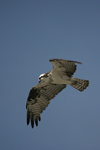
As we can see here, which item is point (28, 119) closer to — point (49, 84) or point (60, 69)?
point (49, 84)

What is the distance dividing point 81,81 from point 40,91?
5.19 ft

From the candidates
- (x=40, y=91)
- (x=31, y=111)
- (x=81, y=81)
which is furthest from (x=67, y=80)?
(x=31, y=111)

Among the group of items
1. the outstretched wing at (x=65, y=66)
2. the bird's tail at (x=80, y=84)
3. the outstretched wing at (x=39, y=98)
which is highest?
the outstretched wing at (x=65, y=66)

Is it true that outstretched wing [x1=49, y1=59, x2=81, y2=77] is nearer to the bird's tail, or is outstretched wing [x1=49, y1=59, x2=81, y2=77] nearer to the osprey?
the osprey

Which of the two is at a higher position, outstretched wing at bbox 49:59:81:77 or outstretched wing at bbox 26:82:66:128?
outstretched wing at bbox 49:59:81:77

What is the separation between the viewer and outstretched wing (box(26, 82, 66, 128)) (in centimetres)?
841

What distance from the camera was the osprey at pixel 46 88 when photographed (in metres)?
7.66

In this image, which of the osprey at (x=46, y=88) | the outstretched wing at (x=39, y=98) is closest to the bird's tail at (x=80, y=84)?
the osprey at (x=46, y=88)

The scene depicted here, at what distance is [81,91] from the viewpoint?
26.4ft

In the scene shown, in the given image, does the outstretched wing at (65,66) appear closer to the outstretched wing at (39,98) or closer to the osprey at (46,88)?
the osprey at (46,88)

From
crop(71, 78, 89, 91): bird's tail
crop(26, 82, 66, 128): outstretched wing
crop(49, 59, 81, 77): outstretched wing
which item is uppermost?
crop(49, 59, 81, 77): outstretched wing

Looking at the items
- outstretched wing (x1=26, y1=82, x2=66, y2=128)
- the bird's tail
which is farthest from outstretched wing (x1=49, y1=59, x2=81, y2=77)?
outstretched wing (x1=26, y1=82, x2=66, y2=128)

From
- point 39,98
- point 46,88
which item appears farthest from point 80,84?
point 39,98

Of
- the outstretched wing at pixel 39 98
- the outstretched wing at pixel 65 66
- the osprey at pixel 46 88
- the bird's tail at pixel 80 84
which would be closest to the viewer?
the outstretched wing at pixel 65 66
